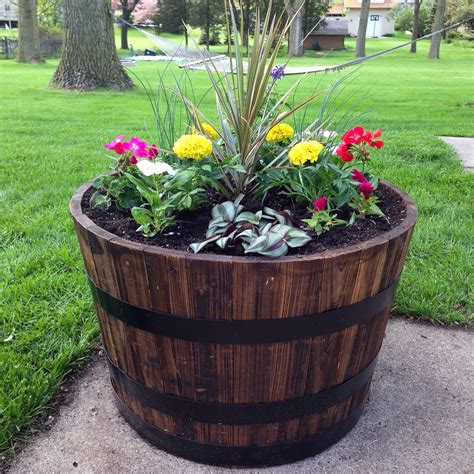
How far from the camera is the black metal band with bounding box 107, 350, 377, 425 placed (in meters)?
1.63

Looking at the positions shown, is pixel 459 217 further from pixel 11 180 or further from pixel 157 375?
pixel 11 180

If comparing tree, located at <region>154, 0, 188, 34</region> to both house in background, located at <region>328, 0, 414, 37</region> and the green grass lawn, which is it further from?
the green grass lawn

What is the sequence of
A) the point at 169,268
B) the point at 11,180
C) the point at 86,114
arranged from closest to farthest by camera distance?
the point at 169,268, the point at 11,180, the point at 86,114

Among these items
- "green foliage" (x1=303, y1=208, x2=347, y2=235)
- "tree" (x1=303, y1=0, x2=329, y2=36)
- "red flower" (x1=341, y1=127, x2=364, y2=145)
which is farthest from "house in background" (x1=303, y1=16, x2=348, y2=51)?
"green foliage" (x1=303, y1=208, x2=347, y2=235)

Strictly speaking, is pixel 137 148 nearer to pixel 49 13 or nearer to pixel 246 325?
pixel 246 325

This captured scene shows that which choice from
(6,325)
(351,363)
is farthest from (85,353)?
(351,363)

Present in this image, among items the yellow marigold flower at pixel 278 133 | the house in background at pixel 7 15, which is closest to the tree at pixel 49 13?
the house in background at pixel 7 15

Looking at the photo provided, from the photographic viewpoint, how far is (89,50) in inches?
373

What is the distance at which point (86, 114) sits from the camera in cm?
763

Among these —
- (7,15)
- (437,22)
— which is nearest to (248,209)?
(437,22)

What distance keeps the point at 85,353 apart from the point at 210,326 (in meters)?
1.02

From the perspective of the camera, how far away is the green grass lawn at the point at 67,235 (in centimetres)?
216

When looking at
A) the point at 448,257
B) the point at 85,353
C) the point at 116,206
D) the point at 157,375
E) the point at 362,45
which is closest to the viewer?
the point at 157,375

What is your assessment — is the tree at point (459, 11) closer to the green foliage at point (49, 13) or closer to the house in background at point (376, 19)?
the house in background at point (376, 19)
